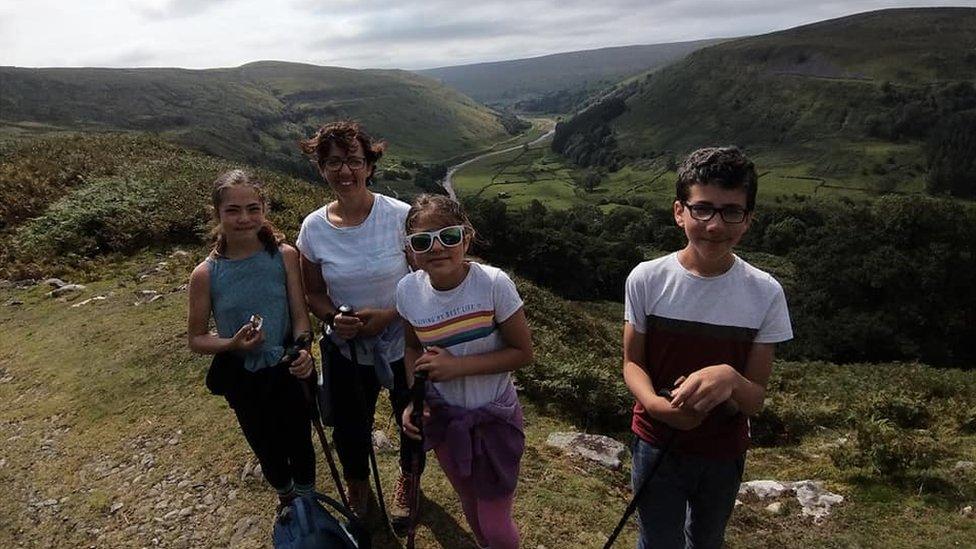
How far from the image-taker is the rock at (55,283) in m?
10.6

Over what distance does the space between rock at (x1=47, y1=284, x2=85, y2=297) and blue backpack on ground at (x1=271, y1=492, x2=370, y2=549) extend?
9594mm

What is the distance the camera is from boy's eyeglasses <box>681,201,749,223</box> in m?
2.33

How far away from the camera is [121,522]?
468 centimetres

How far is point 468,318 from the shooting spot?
9.30ft

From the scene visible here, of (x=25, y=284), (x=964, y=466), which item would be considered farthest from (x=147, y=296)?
(x=964, y=466)

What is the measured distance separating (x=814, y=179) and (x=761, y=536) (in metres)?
107

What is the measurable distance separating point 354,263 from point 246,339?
2.46ft

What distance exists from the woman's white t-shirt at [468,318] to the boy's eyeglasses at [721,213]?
92cm

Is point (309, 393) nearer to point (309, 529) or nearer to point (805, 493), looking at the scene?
point (309, 529)

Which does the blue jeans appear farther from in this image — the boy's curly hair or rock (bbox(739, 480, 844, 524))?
rock (bbox(739, 480, 844, 524))

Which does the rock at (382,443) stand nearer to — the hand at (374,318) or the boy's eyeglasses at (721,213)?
the hand at (374,318)

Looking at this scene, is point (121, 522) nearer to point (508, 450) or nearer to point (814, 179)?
point (508, 450)

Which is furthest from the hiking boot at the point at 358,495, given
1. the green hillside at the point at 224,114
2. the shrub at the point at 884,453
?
the green hillside at the point at 224,114

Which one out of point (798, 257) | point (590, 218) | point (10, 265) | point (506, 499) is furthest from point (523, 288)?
point (590, 218)
